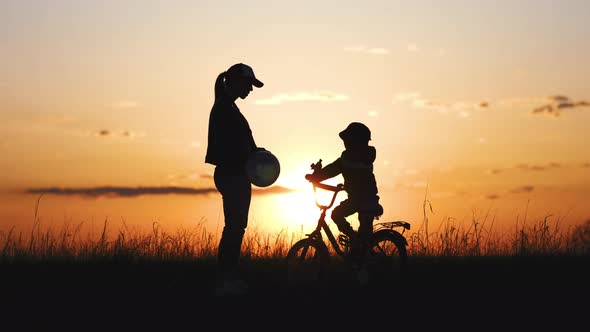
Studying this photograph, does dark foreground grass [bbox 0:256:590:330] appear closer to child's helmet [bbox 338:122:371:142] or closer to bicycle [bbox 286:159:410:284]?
bicycle [bbox 286:159:410:284]

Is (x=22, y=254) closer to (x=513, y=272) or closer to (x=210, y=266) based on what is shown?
(x=210, y=266)

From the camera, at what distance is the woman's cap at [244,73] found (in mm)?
9086

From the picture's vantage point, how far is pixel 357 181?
31.1ft

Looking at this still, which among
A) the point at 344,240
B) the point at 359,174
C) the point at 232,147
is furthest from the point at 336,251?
the point at 232,147

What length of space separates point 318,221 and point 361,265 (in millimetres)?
754

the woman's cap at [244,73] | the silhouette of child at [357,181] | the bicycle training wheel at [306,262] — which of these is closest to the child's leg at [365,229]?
the silhouette of child at [357,181]

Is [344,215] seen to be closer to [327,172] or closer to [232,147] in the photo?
[327,172]

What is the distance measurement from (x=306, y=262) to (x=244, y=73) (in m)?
2.53

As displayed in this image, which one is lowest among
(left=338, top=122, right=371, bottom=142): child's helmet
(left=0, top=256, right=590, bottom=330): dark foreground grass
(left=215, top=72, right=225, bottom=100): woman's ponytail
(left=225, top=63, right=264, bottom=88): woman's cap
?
(left=0, top=256, right=590, bottom=330): dark foreground grass

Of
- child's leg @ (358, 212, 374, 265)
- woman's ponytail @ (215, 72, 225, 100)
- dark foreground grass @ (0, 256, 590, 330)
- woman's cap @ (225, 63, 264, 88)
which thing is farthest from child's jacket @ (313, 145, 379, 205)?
woman's ponytail @ (215, 72, 225, 100)

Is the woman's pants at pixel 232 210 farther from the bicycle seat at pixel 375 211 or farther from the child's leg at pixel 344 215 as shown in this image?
the bicycle seat at pixel 375 211

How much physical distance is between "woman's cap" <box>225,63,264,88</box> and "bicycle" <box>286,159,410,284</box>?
4.31 feet

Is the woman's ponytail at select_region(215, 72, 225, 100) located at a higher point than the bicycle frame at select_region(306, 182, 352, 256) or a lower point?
higher

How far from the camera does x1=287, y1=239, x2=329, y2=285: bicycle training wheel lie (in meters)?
9.71
